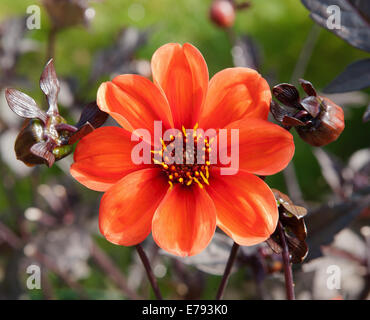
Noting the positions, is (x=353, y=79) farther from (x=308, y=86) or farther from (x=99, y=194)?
(x=99, y=194)

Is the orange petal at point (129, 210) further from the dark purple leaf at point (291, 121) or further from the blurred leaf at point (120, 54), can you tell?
the blurred leaf at point (120, 54)

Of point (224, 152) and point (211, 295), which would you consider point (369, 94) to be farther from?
point (224, 152)

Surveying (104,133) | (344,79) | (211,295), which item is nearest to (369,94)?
(211,295)

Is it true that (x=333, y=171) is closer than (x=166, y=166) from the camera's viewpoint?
No

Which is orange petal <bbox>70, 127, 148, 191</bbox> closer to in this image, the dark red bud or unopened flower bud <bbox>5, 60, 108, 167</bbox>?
unopened flower bud <bbox>5, 60, 108, 167</bbox>

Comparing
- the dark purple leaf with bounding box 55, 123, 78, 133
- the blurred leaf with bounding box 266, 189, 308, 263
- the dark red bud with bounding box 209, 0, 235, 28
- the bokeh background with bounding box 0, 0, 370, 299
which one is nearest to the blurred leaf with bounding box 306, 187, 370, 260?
the bokeh background with bounding box 0, 0, 370, 299

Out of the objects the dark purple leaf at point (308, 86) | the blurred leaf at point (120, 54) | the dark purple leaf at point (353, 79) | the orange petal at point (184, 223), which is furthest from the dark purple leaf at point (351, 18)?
the blurred leaf at point (120, 54)

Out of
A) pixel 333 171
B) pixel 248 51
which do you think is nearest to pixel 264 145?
pixel 333 171
